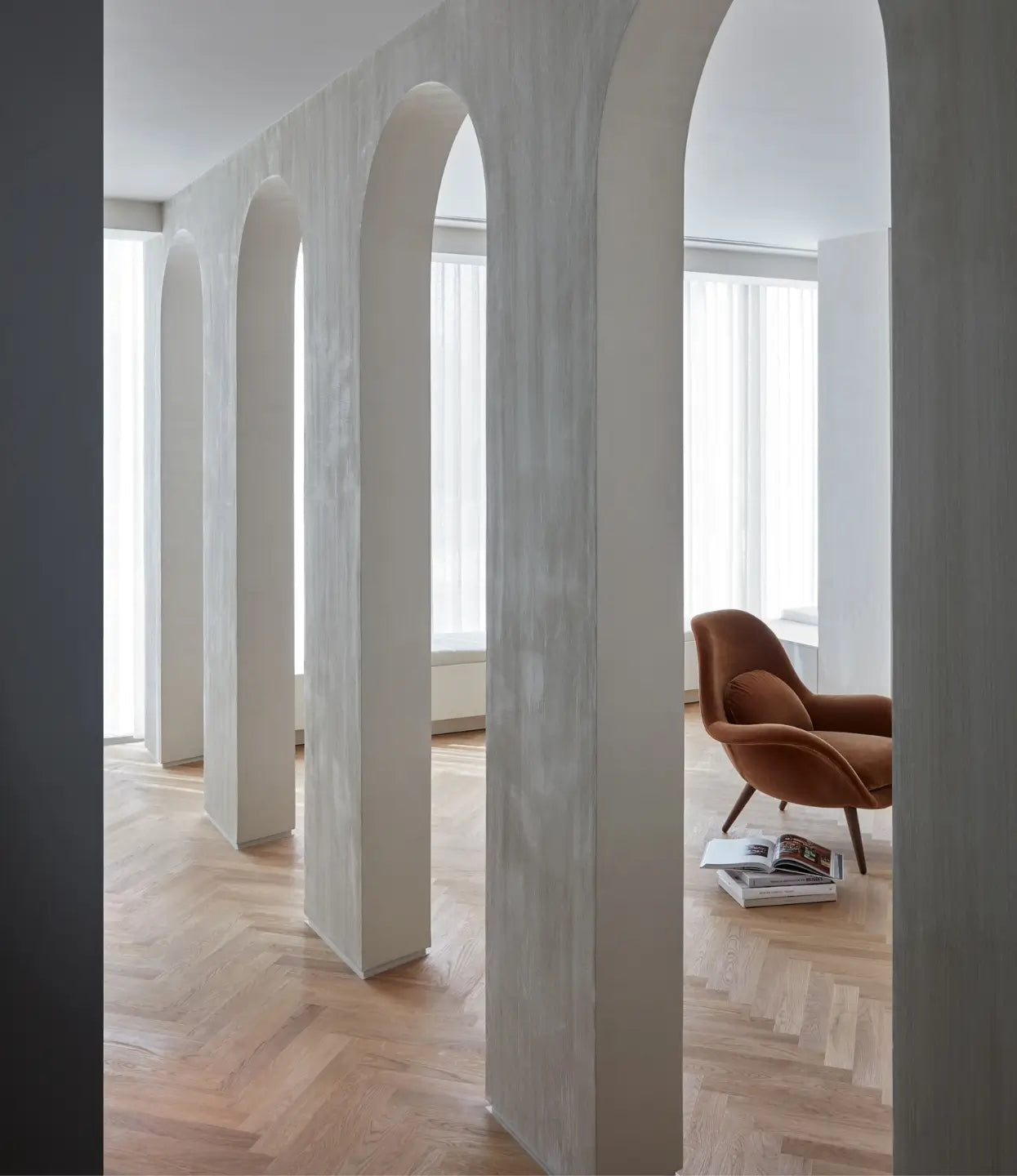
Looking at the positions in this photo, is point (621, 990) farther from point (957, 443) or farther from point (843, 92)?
point (843, 92)

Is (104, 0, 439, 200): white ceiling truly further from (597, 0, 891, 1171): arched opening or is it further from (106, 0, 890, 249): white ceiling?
(597, 0, 891, 1171): arched opening

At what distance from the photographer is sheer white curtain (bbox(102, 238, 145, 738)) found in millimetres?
6711

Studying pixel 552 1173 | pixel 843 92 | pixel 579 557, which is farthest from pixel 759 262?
pixel 552 1173

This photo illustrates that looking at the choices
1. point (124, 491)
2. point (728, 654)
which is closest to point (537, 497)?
point (728, 654)

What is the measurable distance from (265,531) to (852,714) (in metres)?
2.81

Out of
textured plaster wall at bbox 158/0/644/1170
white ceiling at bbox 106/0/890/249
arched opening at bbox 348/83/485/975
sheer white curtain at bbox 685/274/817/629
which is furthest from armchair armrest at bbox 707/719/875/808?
sheer white curtain at bbox 685/274/817/629

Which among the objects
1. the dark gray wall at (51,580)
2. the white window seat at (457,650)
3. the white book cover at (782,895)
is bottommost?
the white book cover at (782,895)

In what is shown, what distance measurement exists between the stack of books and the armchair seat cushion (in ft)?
1.04

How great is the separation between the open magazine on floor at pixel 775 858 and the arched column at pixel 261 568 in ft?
6.24

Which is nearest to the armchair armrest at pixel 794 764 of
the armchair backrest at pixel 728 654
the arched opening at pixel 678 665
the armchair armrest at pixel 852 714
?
the armchair backrest at pixel 728 654

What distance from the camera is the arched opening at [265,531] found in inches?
193

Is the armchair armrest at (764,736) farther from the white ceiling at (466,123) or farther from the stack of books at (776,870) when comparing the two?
the white ceiling at (466,123)

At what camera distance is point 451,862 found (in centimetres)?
482

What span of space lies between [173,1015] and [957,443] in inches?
114
